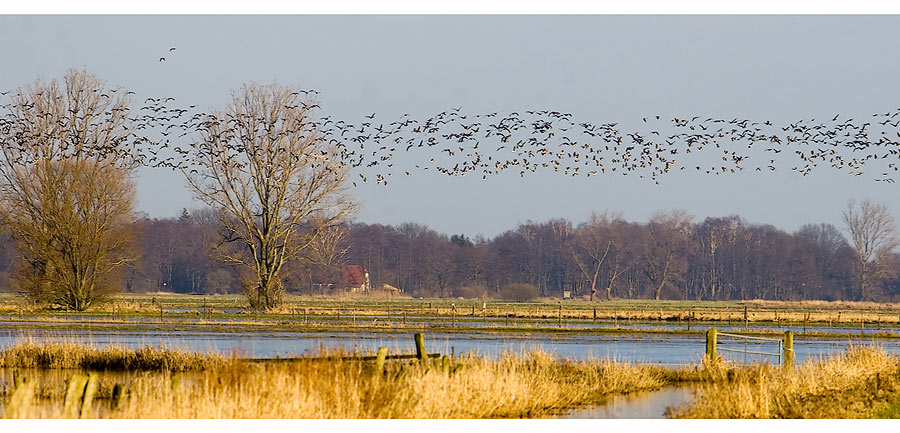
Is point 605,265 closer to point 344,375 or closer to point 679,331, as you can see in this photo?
point 679,331

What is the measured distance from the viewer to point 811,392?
24.1 meters

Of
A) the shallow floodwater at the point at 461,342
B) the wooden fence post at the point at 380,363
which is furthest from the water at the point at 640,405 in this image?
the shallow floodwater at the point at 461,342

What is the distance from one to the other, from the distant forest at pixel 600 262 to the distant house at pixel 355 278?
255cm

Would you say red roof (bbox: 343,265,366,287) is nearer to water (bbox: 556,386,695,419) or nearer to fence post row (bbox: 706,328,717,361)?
fence post row (bbox: 706,328,717,361)

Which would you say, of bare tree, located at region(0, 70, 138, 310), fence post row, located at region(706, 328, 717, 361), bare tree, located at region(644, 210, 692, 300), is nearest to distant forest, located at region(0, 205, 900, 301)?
bare tree, located at region(644, 210, 692, 300)

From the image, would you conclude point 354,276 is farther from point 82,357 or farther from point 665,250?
point 82,357

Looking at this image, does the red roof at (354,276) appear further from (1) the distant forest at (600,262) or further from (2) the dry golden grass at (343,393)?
(2) the dry golden grass at (343,393)

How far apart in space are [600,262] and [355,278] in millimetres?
34045

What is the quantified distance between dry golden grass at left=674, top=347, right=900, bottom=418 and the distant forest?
127 m

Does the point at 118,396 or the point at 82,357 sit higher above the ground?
the point at 118,396

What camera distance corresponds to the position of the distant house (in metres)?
154

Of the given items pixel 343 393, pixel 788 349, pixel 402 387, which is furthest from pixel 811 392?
pixel 343 393

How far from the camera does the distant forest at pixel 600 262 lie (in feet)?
534

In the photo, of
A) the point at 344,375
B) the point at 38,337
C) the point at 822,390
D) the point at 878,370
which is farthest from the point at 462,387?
the point at 38,337
